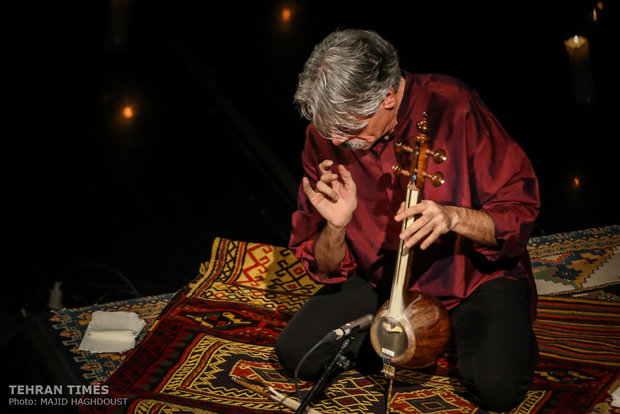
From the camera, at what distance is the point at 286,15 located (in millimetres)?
6344

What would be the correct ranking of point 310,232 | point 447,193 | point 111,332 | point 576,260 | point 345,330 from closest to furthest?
point 345,330 < point 447,193 < point 310,232 < point 111,332 < point 576,260

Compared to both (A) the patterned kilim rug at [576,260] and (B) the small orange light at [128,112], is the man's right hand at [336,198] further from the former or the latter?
(B) the small orange light at [128,112]

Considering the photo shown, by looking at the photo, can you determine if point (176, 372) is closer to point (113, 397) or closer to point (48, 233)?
point (113, 397)

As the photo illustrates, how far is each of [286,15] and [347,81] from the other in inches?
176

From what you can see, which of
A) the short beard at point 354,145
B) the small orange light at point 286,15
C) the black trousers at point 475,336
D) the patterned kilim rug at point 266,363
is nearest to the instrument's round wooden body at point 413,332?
the black trousers at point 475,336

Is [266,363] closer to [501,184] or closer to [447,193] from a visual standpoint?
[447,193]

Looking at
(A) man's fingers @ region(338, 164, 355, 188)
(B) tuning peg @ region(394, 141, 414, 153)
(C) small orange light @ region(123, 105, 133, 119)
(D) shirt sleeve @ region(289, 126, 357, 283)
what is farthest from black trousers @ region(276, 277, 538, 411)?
(C) small orange light @ region(123, 105, 133, 119)

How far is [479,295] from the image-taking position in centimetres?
235

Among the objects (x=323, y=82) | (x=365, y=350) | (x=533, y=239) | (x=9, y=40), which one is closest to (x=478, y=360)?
(x=365, y=350)

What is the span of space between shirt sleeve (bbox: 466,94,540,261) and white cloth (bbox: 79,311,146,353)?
59.1 inches

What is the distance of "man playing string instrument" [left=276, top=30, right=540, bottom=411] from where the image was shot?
83.7 inches

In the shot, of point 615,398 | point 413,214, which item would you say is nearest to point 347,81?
point 413,214

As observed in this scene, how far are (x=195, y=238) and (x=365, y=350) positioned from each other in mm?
1763

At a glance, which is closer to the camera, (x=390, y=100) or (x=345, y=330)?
(x=345, y=330)
